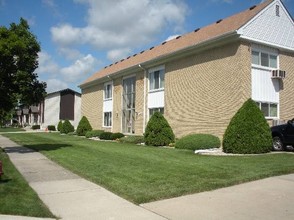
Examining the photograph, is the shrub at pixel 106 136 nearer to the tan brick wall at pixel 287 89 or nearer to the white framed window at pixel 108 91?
the white framed window at pixel 108 91

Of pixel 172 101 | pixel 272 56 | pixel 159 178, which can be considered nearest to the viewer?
pixel 159 178

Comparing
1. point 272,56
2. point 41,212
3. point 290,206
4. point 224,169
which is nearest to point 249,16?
point 272,56

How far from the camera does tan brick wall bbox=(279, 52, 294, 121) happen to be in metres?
20.0

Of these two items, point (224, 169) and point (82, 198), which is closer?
point (82, 198)

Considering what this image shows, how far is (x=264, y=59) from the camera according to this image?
19453mm

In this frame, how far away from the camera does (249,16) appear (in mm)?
19359

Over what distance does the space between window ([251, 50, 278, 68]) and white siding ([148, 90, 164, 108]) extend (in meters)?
7.41

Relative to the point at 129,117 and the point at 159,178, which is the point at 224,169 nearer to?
the point at 159,178

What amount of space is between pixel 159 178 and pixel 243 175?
7.00 feet

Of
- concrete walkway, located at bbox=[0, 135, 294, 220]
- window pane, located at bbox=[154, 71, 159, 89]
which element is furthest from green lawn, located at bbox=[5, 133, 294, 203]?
window pane, located at bbox=[154, 71, 159, 89]

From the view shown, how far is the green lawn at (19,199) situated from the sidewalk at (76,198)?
175mm

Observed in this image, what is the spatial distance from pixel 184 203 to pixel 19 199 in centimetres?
319

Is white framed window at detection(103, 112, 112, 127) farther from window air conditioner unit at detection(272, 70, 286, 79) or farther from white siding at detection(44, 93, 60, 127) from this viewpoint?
white siding at detection(44, 93, 60, 127)

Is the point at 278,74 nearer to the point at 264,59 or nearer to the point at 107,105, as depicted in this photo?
the point at 264,59
